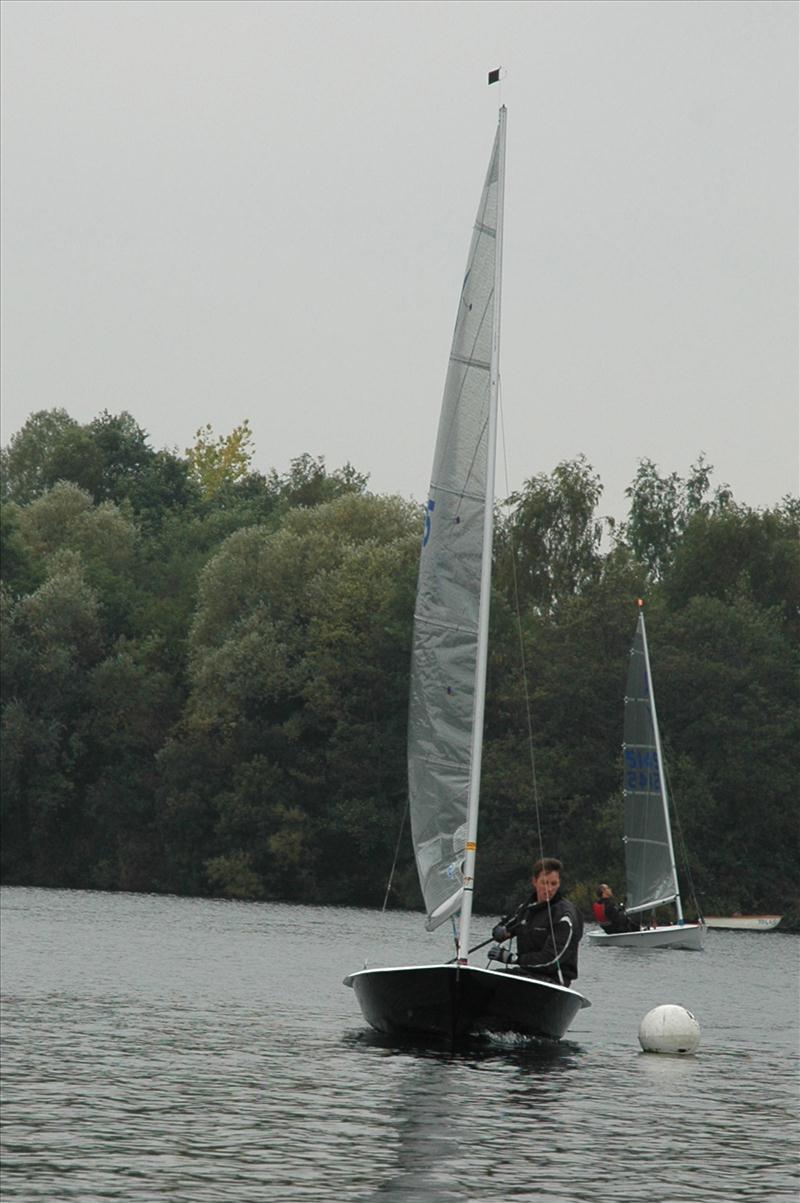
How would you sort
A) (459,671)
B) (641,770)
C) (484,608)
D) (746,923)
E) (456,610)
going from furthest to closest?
(746,923), (641,770), (456,610), (459,671), (484,608)

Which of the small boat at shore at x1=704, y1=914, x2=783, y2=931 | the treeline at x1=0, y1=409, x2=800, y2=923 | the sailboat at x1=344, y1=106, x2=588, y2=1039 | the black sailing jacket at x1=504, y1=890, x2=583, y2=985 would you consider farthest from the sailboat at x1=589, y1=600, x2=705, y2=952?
the black sailing jacket at x1=504, y1=890, x2=583, y2=985

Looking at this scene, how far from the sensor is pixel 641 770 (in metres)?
66.1

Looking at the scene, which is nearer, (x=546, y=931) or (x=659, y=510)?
(x=546, y=931)

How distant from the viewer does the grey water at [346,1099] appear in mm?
16141

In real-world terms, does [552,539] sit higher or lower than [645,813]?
higher

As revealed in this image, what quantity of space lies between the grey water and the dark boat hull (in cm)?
47

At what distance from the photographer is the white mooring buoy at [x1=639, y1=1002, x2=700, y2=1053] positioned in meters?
28.9

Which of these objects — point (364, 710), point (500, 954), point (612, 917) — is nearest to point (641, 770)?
point (612, 917)

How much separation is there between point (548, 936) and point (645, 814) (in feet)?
129

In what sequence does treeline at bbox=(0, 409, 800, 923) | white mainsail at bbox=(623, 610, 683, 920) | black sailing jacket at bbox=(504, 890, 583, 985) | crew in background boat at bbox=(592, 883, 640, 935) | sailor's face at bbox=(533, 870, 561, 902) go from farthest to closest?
1. treeline at bbox=(0, 409, 800, 923)
2. white mainsail at bbox=(623, 610, 683, 920)
3. crew in background boat at bbox=(592, 883, 640, 935)
4. black sailing jacket at bbox=(504, 890, 583, 985)
5. sailor's face at bbox=(533, 870, 561, 902)

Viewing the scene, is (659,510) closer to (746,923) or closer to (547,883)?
(746,923)

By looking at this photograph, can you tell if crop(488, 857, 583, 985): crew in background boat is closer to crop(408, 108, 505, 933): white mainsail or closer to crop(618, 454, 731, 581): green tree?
crop(408, 108, 505, 933): white mainsail

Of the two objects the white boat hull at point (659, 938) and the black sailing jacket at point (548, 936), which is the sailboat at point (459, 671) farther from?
the white boat hull at point (659, 938)

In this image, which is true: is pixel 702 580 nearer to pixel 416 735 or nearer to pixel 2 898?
pixel 2 898
